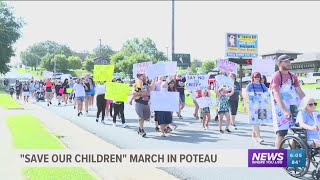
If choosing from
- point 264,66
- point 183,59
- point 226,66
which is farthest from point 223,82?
point 183,59

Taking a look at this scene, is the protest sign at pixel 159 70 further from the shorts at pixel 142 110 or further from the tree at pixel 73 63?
the tree at pixel 73 63

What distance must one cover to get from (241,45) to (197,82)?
1092 inches

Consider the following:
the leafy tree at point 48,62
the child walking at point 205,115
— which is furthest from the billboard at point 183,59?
the leafy tree at point 48,62

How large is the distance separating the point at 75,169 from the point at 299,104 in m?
3.78

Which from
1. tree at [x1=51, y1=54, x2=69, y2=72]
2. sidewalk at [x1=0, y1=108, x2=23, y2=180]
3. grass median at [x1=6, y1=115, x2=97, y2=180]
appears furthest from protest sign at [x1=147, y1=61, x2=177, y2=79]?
tree at [x1=51, y1=54, x2=69, y2=72]

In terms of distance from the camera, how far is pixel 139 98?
12.4 m

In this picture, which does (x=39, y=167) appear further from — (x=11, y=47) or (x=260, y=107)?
(x=11, y=47)

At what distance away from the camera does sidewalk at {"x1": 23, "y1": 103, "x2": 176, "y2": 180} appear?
298 inches

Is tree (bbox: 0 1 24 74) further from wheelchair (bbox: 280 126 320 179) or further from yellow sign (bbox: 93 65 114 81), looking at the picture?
wheelchair (bbox: 280 126 320 179)

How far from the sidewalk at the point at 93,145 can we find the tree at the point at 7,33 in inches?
2421

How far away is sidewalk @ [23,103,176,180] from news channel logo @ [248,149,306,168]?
1404 mm

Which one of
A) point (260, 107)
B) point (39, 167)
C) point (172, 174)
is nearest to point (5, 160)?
point (39, 167)

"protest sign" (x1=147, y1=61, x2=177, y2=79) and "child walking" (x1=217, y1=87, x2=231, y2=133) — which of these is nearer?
"child walking" (x1=217, y1=87, x2=231, y2=133)

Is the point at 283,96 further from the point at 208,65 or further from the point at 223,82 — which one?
the point at 208,65
